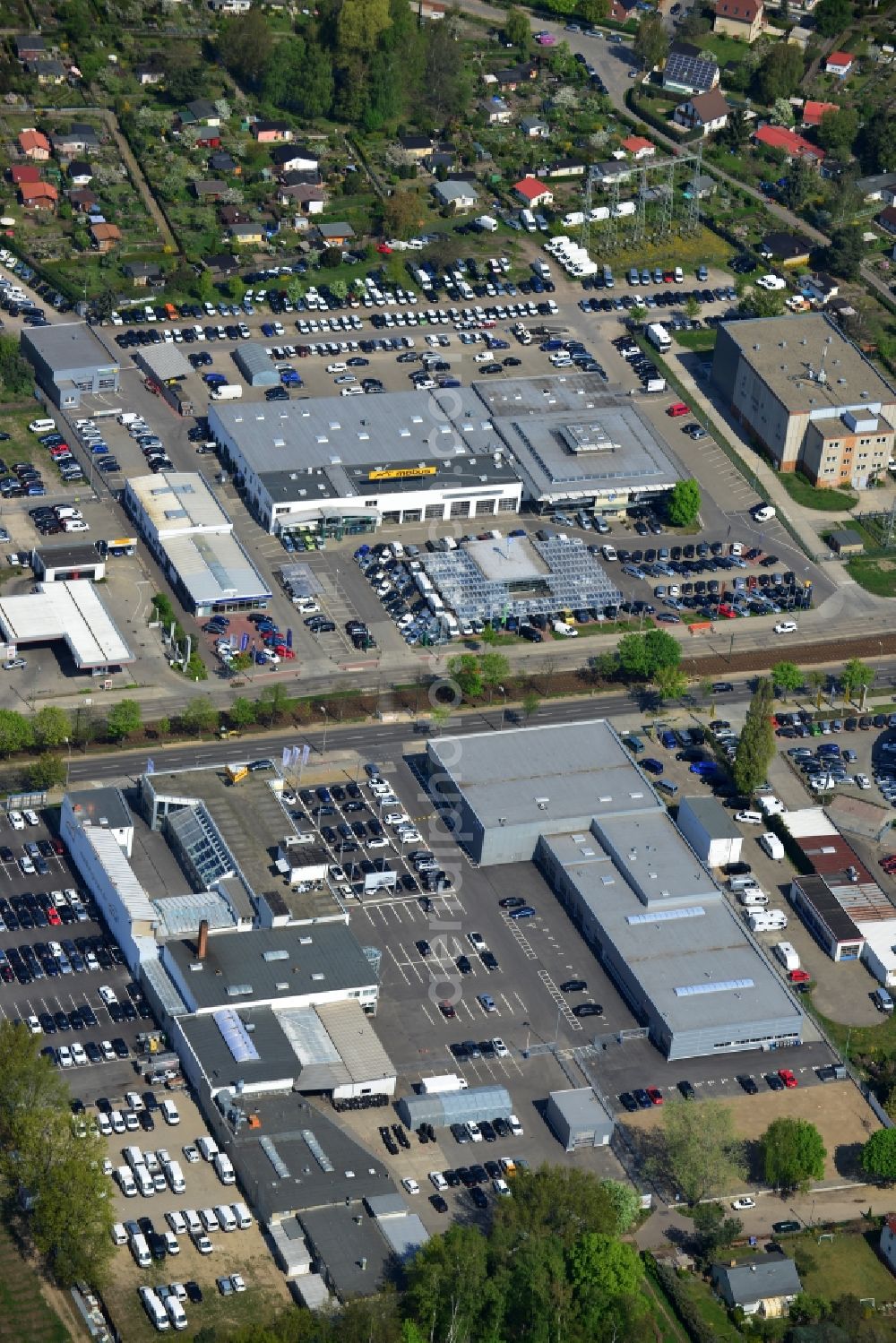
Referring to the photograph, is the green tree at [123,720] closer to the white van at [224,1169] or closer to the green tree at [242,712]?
the green tree at [242,712]

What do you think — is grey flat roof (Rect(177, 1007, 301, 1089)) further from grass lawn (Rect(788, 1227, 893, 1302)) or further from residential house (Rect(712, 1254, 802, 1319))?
grass lawn (Rect(788, 1227, 893, 1302))

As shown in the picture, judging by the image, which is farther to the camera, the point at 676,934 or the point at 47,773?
the point at 47,773

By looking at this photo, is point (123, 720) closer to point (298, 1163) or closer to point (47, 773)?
point (47, 773)

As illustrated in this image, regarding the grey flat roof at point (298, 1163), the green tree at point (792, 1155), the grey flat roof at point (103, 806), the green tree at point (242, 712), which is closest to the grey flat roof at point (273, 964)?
the grey flat roof at point (298, 1163)

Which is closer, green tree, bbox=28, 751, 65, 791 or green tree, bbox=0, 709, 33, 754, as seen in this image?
green tree, bbox=28, 751, 65, 791

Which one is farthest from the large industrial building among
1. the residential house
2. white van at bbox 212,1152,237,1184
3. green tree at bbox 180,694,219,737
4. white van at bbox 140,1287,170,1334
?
white van at bbox 140,1287,170,1334

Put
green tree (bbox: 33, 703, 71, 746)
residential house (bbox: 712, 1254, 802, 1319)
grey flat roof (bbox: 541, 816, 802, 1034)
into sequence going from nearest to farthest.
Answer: residential house (bbox: 712, 1254, 802, 1319), grey flat roof (bbox: 541, 816, 802, 1034), green tree (bbox: 33, 703, 71, 746)

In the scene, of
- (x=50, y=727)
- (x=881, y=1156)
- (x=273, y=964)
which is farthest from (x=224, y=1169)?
(x=50, y=727)

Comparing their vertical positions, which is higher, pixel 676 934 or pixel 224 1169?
pixel 676 934
